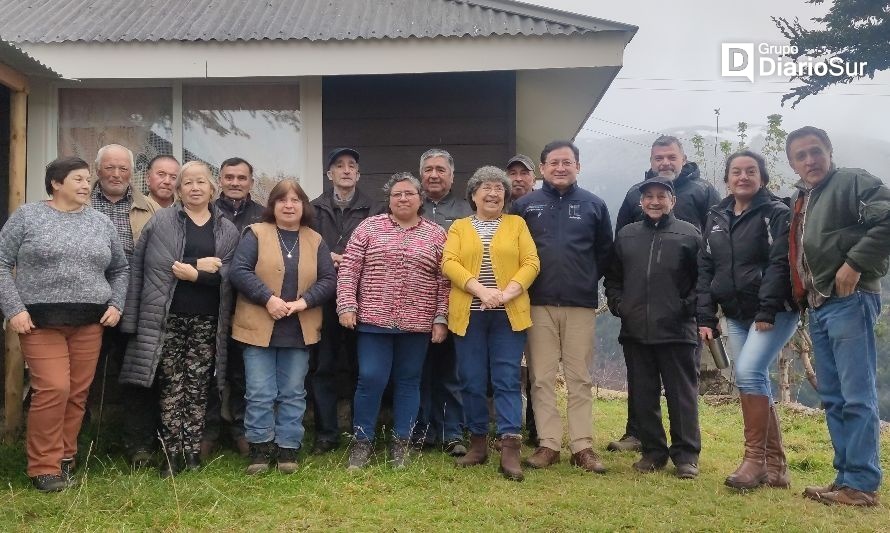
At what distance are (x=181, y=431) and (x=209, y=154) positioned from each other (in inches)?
109

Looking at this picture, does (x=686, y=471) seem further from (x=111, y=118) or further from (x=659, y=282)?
(x=111, y=118)

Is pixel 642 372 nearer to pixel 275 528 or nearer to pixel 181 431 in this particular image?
pixel 275 528

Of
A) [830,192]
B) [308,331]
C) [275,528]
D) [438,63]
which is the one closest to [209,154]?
[438,63]

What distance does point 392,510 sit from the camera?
361cm

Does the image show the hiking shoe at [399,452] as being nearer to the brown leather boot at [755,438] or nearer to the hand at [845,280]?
the brown leather boot at [755,438]

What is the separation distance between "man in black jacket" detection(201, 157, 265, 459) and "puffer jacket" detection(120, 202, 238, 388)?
0.34 meters

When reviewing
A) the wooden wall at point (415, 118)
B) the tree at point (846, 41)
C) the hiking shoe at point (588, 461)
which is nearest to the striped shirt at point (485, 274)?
the hiking shoe at point (588, 461)

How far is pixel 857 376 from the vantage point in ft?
12.1

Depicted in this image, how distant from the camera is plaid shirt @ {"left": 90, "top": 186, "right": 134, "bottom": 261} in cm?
439

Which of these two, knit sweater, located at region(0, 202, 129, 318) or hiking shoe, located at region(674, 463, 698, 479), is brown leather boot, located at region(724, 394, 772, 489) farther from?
knit sweater, located at region(0, 202, 129, 318)

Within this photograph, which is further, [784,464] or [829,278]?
[784,464]

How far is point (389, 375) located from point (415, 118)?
8.69 feet

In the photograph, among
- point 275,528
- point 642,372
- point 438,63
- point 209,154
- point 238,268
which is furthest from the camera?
point 209,154

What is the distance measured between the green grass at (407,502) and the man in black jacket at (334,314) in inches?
11.3
